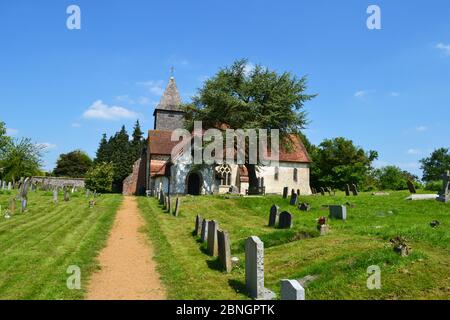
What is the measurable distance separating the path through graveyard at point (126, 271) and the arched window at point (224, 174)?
87.0 feet

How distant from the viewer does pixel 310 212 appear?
22109 mm

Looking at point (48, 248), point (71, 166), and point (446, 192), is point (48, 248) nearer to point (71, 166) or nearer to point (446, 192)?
point (446, 192)

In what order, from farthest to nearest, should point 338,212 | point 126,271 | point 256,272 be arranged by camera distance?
point 338,212, point 126,271, point 256,272

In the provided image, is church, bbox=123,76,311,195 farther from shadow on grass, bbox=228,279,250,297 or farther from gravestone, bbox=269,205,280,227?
shadow on grass, bbox=228,279,250,297

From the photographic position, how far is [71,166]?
8781 centimetres

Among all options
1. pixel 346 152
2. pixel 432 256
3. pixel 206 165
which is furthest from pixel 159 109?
pixel 432 256

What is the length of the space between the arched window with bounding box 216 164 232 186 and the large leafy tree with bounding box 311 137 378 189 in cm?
1658

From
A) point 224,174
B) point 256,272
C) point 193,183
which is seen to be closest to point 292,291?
point 256,272

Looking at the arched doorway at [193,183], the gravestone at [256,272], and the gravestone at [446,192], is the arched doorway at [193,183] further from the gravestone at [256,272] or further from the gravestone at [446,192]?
the gravestone at [256,272]

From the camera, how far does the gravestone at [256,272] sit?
8867mm

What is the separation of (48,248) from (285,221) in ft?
29.8

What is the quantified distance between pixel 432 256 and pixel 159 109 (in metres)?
50.2

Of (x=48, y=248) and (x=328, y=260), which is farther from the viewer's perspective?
(x=48, y=248)
